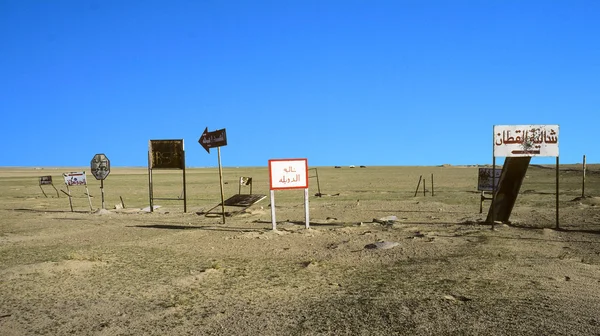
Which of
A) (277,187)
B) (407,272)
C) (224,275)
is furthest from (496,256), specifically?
(277,187)

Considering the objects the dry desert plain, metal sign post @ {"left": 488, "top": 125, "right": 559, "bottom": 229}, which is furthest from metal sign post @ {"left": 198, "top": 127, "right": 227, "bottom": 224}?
metal sign post @ {"left": 488, "top": 125, "right": 559, "bottom": 229}

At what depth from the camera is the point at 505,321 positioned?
5.65 m

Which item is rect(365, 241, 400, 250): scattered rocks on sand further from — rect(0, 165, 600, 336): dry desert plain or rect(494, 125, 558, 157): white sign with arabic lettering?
rect(494, 125, 558, 157): white sign with arabic lettering

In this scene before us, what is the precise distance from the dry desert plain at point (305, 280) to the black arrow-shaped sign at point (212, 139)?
262 cm

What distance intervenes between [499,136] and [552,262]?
5.08 m

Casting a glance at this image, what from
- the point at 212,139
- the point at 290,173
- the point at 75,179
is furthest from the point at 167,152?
the point at 290,173

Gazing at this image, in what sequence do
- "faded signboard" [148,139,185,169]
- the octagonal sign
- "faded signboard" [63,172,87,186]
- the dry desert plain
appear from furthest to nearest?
"faded signboard" [63,172,87,186]
"faded signboard" [148,139,185,169]
the octagonal sign
the dry desert plain

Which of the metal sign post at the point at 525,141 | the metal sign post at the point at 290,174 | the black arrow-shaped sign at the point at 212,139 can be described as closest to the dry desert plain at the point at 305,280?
the metal sign post at the point at 290,174

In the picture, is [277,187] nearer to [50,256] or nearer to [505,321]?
[50,256]

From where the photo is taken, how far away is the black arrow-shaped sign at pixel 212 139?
1567 cm

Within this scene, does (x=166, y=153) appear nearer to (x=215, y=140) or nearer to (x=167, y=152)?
(x=167, y=152)

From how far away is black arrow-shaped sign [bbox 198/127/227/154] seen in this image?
51.4 feet

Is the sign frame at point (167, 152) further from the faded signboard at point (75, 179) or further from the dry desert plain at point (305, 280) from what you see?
the dry desert plain at point (305, 280)

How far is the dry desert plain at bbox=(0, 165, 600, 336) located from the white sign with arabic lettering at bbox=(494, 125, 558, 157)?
81.0 inches
